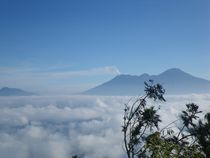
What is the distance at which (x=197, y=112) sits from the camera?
120 ft

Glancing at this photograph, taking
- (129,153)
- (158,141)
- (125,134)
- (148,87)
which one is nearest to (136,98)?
(148,87)

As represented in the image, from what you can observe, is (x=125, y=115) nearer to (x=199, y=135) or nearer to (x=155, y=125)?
(x=155, y=125)

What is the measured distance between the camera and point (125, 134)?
3428 cm

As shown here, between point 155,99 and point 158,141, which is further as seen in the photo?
point 155,99

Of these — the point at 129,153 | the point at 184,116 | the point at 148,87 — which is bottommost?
the point at 129,153

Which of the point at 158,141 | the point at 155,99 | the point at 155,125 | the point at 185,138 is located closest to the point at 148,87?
the point at 155,99

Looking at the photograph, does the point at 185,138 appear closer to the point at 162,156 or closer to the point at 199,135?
the point at 199,135

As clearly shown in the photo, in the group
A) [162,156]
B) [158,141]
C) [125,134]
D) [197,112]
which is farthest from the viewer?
[197,112]

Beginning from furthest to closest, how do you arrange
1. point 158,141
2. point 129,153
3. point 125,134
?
point 125,134 → point 129,153 → point 158,141

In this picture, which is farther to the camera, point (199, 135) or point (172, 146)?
point (199, 135)

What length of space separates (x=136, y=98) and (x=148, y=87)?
5.64 feet

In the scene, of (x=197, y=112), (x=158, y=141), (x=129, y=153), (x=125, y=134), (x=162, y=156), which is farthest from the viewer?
(x=197, y=112)

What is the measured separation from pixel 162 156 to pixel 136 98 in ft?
59.6

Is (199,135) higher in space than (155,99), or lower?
lower
